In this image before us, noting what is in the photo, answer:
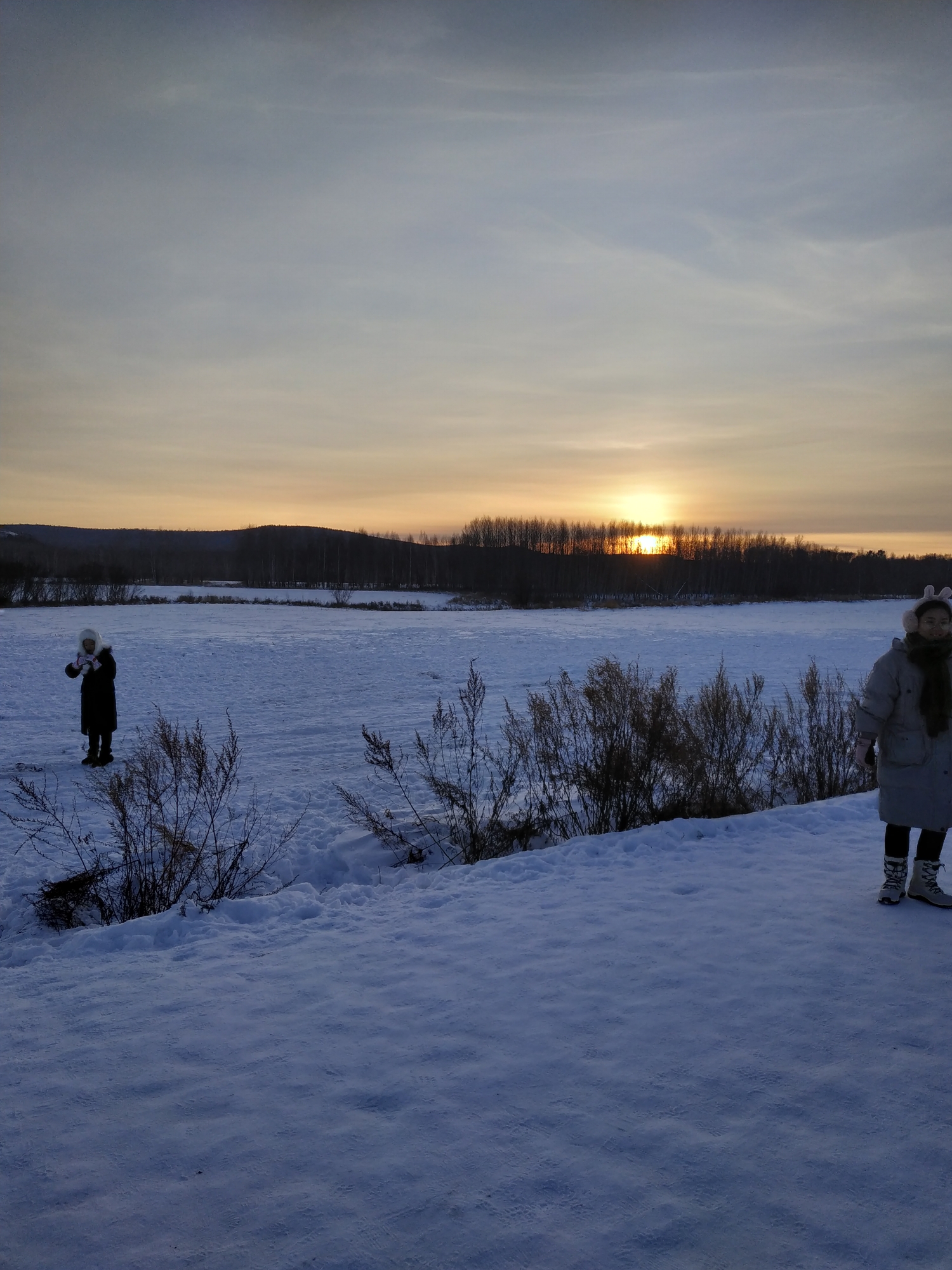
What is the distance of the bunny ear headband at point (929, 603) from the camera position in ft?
15.4

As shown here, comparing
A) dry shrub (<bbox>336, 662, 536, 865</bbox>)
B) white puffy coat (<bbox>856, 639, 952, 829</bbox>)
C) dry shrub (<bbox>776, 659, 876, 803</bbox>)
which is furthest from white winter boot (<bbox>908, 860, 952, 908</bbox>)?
dry shrub (<bbox>776, 659, 876, 803</bbox>)

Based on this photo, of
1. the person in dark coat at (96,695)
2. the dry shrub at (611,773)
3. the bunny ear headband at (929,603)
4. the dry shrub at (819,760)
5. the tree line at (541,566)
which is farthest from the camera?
the tree line at (541,566)

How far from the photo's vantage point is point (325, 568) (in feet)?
339

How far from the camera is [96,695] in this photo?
36.6 ft

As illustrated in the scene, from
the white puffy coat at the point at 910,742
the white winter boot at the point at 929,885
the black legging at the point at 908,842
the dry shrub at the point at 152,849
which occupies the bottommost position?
the dry shrub at the point at 152,849

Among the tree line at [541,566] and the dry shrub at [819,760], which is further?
the tree line at [541,566]

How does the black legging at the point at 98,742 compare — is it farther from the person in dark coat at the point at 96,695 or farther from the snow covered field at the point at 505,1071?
the snow covered field at the point at 505,1071

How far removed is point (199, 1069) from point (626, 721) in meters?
6.57

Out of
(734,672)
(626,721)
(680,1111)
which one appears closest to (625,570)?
(734,672)

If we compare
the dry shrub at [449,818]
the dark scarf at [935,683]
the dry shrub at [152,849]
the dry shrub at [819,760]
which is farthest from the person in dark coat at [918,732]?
the dry shrub at [819,760]

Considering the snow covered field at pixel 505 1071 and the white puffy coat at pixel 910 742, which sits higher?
the white puffy coat at pixel 910 742

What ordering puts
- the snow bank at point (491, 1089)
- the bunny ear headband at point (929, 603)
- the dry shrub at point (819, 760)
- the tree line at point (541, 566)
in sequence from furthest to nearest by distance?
the tree line at point (541, 566)
the dry shrub at point (819, 760)
the bunny ear headband at point (929, 603)
the snow bank at point (491, 1089)

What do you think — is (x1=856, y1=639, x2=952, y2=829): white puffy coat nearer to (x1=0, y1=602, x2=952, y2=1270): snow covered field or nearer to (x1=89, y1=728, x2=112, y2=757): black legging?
(x1=0, y1=602, x2=952, y2=1270): snow covered field

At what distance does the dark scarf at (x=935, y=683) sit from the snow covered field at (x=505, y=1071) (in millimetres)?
1277
